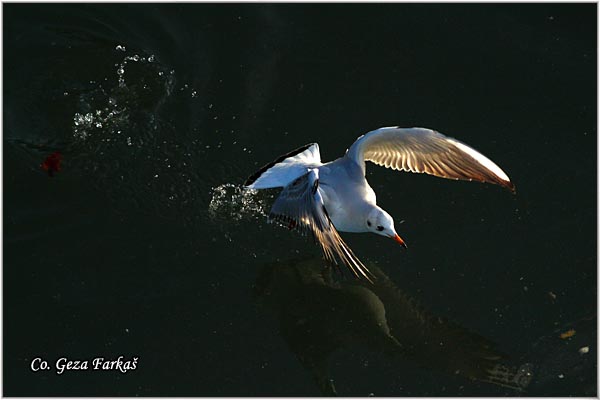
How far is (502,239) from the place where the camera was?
5.11 metres

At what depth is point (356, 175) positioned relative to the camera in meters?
4.96

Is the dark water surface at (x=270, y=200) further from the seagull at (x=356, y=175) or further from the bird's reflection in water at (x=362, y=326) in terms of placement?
the seagull at (x=356, y=175)

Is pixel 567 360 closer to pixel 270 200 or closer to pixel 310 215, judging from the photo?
pixel 310 215

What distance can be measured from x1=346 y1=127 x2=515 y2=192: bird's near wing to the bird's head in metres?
0.36

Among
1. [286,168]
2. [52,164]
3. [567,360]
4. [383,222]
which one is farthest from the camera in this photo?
[52,164]

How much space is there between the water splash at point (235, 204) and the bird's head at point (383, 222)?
69cm

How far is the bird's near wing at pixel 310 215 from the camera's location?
4.34m

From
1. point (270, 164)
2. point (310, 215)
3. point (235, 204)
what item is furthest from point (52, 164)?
point (310, 215)

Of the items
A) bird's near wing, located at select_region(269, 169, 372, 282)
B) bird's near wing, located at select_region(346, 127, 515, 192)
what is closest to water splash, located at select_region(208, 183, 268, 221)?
bird's near wing, located at select_region(269, 169, 372, 282)

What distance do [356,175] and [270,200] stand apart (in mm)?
579

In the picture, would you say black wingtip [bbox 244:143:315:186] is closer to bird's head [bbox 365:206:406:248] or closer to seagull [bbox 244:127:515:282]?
seagull [bbox 244:127:515:282]

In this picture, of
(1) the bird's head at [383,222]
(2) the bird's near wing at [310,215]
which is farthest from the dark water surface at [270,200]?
(2) the bird's near wing at [310,215]

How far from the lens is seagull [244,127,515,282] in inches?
183

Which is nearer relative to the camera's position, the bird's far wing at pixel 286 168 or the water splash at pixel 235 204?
the bird's far wing at pixel 286 168
